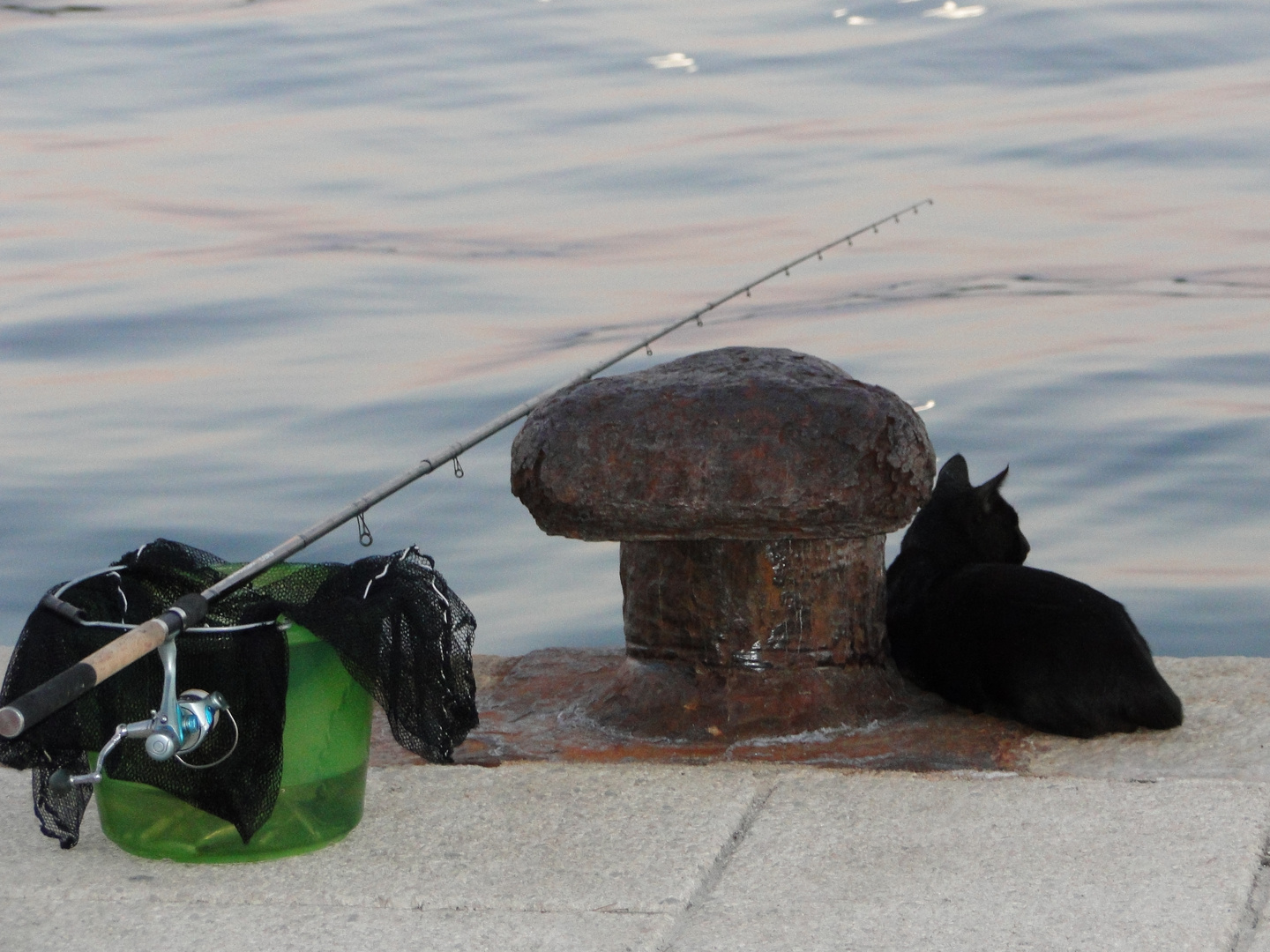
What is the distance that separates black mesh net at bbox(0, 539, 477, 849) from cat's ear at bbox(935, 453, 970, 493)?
214 centimetres

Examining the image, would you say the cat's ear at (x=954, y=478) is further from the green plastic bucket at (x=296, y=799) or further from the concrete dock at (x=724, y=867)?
the green plastic bucket at (x=296, y=799)

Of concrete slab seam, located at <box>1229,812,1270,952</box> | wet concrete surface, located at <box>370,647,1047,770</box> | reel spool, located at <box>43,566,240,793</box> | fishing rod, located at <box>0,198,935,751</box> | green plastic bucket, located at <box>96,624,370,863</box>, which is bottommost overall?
wet concrete surface, located at <box>370,647,1047,770</box>

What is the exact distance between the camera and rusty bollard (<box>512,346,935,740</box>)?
12.9ft

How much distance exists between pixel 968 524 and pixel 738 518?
4.42 feet

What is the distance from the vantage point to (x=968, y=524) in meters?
5.05

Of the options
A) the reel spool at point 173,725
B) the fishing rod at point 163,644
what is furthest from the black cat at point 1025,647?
the reel spool at point 173,725

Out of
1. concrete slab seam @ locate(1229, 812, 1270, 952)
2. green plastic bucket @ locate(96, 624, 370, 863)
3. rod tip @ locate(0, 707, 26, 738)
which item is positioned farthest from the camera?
green plastic bucket @ locate(96, 624, 370, 863)

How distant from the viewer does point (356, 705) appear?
136 inches

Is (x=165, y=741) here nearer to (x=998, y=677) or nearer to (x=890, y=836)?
(x=890, y=836)

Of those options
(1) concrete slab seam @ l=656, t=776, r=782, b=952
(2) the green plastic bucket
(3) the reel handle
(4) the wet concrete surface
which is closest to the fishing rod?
(3) the reel handle

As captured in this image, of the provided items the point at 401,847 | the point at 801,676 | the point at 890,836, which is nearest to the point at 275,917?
the point at 401,847

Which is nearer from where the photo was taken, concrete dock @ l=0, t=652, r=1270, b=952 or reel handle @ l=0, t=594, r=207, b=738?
reel handle @ l=0, t=594, r=207, b=738

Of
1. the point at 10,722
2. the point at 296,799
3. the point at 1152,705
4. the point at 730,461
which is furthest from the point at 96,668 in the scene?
the point at 1152,705

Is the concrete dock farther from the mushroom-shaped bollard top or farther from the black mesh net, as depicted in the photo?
the mushroom-shaped bollard top
